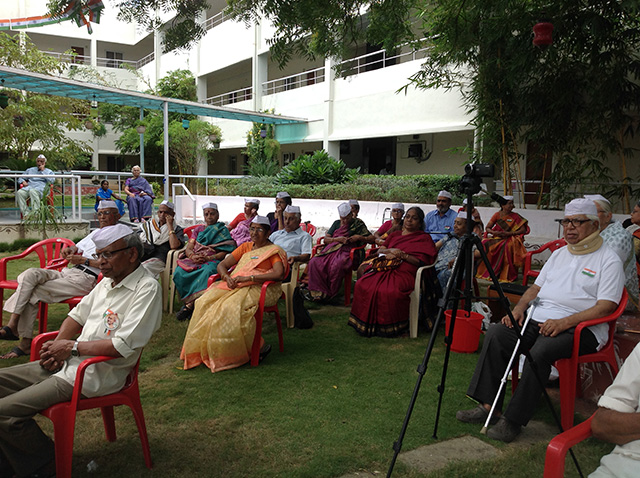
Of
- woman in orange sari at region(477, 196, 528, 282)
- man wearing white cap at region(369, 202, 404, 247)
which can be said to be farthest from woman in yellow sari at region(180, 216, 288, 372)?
woman in orange sari at region(477, 196, 528, 282)

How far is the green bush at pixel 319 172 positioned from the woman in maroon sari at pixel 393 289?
825 cm

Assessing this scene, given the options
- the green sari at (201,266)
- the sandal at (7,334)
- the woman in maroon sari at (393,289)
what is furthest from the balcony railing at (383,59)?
the sandal at (7,334)

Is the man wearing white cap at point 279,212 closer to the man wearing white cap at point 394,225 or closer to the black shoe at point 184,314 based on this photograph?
the man wearing white cap at point 394,225

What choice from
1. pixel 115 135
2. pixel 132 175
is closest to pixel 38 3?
pixel 115 135

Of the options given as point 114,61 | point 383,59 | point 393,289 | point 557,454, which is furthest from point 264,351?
point 114,61

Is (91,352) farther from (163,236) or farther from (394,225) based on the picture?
(394,225)

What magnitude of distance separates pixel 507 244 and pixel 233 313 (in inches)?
166

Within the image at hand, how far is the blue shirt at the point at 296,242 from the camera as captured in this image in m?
5.42

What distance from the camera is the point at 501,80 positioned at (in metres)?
8.00

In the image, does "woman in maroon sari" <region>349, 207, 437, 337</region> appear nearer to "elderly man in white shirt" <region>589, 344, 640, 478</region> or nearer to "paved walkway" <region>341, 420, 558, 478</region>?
"paved walkway" <region>341, 420, 558, 478</region>

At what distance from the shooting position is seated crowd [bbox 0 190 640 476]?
2473 mm

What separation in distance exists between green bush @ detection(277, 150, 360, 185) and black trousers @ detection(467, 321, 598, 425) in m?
10.3

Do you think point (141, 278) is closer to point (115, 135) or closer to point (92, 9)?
point (92, 9)

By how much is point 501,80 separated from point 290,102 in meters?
11.0
